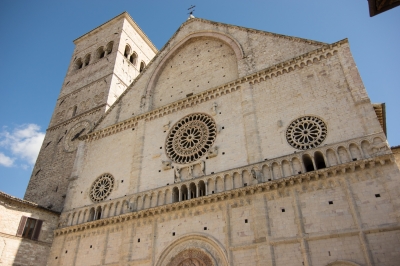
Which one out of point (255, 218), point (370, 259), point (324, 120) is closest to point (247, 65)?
point (324, 120)

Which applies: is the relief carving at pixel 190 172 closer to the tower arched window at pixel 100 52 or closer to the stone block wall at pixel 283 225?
the stone block wall at pixel 283 225

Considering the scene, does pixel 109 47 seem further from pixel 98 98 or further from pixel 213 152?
pixel 213 152

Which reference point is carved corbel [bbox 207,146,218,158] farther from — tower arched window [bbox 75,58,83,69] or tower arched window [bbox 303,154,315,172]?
tower arched window [bbox 75,58,83,69]

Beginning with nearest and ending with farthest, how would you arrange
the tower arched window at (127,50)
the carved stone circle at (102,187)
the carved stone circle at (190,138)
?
1. the carved stone circle at (190,138)
2. the carved stone circle at (102,187)
3. the tower arched window at (127,50)

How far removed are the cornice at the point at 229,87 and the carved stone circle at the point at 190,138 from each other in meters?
0.99

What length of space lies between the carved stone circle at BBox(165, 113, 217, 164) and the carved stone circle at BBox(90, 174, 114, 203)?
3.53 meters

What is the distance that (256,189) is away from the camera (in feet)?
38.8

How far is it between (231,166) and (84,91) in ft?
51.3

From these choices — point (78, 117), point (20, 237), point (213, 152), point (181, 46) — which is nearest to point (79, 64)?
point (78, 117)

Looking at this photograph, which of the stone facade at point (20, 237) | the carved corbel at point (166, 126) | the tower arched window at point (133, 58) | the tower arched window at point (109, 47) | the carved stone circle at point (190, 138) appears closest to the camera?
the stone facade at point (20, 237)

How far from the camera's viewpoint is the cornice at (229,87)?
13977 millimetres

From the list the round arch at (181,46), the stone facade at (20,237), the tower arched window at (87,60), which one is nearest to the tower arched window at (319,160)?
the round arch at (181,46)

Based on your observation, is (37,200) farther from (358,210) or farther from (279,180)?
(358,210)

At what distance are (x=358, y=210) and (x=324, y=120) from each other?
3.66 meters
